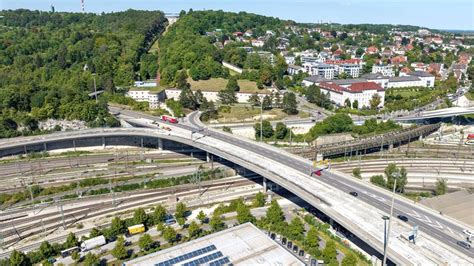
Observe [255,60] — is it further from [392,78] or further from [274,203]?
[274,203]

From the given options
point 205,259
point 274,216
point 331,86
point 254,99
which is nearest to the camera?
point 205,259

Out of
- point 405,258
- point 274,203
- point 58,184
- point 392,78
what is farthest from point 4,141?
point 392,78

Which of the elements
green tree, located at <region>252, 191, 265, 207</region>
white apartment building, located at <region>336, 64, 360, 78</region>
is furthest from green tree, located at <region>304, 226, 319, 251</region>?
white apartment building, located at <region>336, 64, 360, 78</region>

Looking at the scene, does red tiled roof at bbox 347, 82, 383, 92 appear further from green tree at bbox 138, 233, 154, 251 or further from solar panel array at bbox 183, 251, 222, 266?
solar panel array at bbox 183, 251, 222, 266

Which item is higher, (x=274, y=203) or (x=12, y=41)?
(x=12, y=41)

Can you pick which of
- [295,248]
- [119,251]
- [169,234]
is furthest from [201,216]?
[295,248]

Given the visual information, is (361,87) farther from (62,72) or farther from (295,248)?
(62,72)

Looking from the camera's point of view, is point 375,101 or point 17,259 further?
point 375,101
